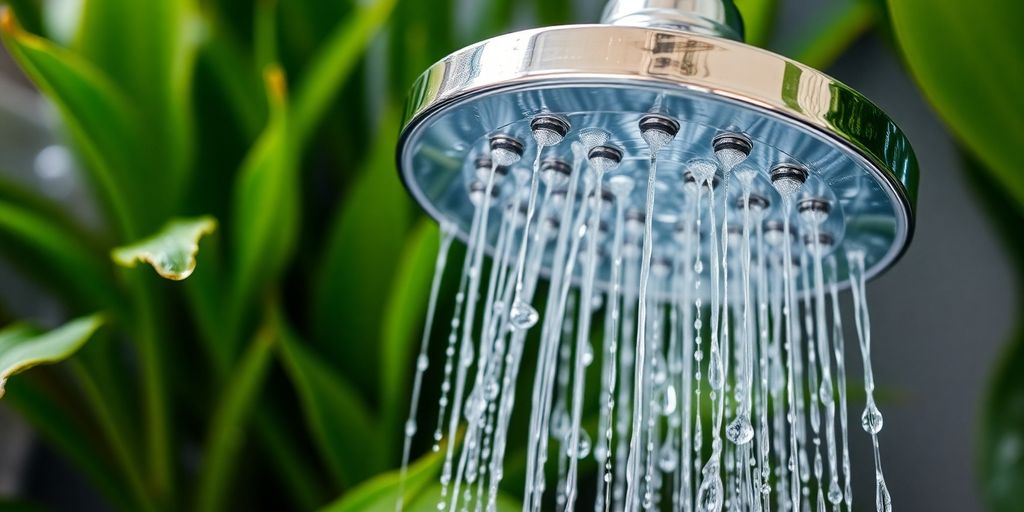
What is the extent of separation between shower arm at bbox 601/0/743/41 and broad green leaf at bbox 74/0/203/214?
0.36 meters

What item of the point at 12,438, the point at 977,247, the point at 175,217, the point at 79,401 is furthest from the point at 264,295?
the point at 977,247

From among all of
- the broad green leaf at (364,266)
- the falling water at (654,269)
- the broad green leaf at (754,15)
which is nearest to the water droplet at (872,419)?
the falling water at (654,269)

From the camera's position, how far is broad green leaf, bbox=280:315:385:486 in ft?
1.95

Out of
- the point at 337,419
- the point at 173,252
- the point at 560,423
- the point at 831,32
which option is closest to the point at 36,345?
the point at 173,252

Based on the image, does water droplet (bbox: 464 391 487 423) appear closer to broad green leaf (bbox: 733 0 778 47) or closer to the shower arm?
the shower arm

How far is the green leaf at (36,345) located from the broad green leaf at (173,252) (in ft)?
0.15

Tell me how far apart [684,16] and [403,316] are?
0.27 m

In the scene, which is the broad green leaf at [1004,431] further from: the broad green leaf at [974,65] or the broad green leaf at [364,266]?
the broad green leaf at [364,266]

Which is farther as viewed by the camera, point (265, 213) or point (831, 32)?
point (831, 32)

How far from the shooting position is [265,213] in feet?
1.96

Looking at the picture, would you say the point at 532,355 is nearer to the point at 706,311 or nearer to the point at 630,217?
the point at 706,311

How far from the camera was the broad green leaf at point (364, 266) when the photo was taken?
660mm

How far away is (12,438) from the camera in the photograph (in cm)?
81

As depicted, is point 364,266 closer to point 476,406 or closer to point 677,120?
point 476,406
